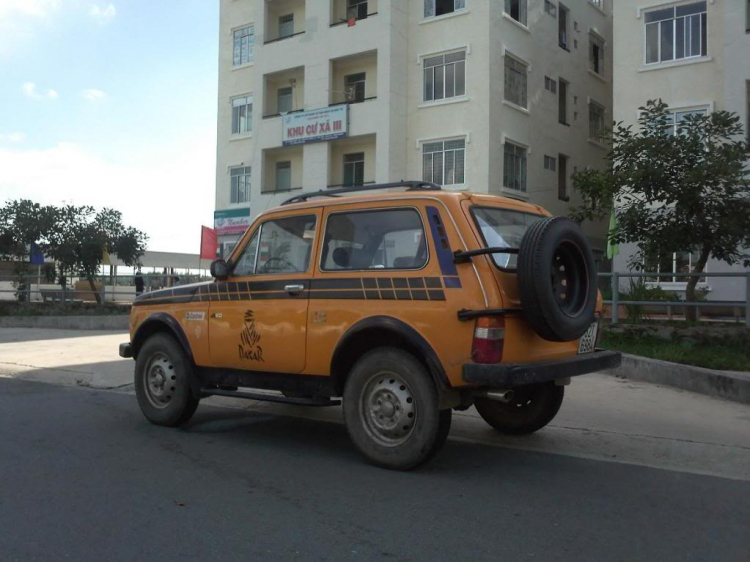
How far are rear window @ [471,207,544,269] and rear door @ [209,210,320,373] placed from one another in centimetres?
140

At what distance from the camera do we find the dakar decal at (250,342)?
19.9ft

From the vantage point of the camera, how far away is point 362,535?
3.95 metres

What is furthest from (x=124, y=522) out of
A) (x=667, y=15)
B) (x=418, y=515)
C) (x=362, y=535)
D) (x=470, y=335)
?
(x=667, y=15)

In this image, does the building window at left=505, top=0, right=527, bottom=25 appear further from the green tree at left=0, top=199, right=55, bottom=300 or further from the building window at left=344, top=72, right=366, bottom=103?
the green tree at left=0, top=199, right=55, bottom=300

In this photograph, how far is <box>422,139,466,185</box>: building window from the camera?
24.0 metres

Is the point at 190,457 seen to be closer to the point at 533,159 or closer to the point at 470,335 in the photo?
Result: the point at 470,335

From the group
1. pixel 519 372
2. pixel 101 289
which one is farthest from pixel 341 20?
pixel 519 372

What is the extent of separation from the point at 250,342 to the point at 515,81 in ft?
69.1

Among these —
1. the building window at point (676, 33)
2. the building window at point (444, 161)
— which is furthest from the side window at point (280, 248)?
the building window at point (676, 33)

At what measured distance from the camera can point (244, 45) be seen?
30.7 metres

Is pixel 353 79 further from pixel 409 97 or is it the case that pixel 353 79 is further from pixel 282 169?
pixel 282 169

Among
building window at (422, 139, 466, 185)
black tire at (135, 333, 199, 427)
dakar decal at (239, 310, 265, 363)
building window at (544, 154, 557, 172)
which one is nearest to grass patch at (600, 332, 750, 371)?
dakar decal at (239, 310, 265, 363)

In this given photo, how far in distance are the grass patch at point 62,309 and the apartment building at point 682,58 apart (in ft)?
48.5

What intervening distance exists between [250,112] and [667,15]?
53.4 ft
